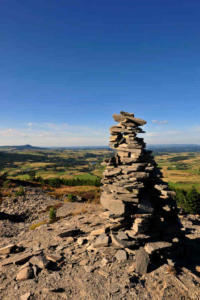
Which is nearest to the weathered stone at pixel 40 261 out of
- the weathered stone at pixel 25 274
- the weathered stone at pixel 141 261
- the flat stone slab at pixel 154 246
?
the weathered stone at pixel 25 274

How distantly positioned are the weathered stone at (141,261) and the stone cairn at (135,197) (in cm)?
54

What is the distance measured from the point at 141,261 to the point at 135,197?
4629mm

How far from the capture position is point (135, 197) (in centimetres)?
1498

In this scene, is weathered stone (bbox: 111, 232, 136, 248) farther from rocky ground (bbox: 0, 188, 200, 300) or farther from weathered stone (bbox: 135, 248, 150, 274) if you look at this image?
weathered stone (bbox: 135, 248, 150, 274)

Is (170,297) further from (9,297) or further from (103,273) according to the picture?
(9,297)

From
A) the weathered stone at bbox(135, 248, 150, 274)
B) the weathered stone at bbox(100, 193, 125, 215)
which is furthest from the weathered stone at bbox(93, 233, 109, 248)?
the weathered stone at bbox(135, 248, 150, 274)

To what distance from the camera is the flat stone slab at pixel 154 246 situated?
44.7ft

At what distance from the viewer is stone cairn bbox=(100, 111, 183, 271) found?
14570 millimetres

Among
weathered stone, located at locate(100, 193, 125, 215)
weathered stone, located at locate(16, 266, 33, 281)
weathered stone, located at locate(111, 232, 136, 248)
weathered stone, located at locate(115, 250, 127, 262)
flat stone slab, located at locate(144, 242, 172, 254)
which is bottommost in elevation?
weathered stone, located at locate(16, 266, 33, 281)

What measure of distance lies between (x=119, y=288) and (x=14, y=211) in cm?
2803

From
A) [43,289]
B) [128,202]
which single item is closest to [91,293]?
[43,289]

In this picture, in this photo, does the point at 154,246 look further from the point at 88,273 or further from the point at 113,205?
the point at 88,273

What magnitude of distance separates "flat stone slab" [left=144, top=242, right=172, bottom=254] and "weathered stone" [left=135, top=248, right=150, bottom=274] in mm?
406

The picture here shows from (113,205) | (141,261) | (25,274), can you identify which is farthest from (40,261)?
(141,261)
